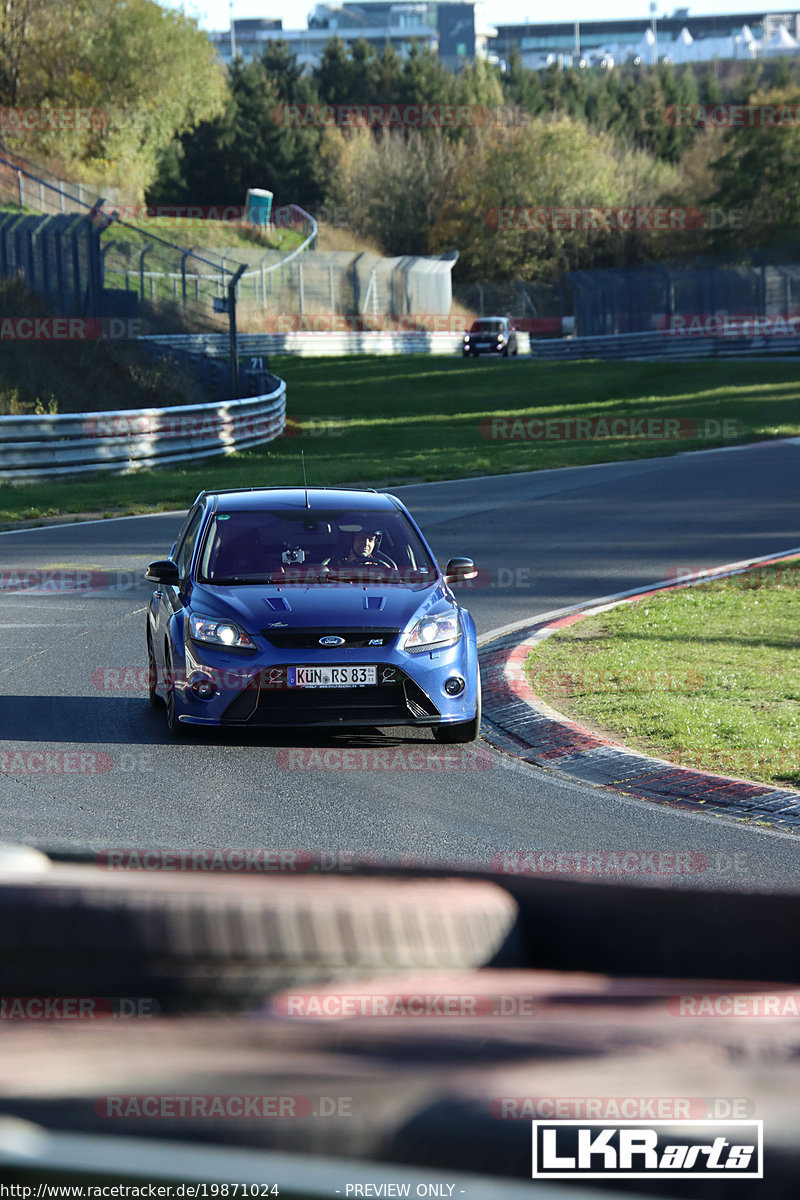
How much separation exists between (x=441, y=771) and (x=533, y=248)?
8488 cm

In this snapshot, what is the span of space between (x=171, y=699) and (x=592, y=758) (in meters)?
2.70

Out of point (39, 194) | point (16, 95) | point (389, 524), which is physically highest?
point (16, 95)

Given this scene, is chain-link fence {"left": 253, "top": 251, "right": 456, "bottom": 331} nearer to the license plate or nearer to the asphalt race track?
the asphalt race track

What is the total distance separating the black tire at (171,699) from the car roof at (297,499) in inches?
54.0

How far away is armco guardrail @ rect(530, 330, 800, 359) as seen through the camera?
5441 cm

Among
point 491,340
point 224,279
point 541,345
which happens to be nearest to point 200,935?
point 224,279

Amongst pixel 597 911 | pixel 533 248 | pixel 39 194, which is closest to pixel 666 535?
pixel 597 911

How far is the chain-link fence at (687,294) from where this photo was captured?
58.6 m

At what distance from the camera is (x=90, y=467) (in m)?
25.9

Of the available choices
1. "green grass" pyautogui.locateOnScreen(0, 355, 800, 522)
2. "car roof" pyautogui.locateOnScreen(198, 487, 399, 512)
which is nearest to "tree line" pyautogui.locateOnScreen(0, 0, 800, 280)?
"green grass" pyautogui.locateOnScreen(0, 355, 800, 522)

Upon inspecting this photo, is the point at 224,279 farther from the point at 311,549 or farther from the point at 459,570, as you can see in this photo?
the point at 459,570

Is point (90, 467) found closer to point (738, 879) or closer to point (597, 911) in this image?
point (738, 879)

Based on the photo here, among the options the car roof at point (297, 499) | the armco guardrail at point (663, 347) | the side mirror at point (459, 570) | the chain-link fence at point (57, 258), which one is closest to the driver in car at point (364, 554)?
the car roof at point (297, 499)

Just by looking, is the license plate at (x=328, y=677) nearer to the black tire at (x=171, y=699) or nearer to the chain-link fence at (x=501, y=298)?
the black tire at (x=171, y=699)
